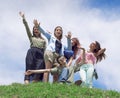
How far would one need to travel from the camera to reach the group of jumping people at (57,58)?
16.3 m

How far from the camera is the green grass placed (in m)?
14.0

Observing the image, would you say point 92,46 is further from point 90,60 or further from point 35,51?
point 35,51

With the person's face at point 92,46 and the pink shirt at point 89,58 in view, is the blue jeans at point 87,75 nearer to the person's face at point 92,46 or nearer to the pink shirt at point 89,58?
the pink shirt at point 89,58

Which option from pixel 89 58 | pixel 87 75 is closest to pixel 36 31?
pixel 89 58

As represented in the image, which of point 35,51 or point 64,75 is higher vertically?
point 35,51

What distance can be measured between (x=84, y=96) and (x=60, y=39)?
12.1 feet

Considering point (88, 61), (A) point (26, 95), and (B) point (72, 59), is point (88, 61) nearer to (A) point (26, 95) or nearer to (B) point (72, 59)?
(B) point (72, 59)

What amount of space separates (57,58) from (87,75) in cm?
161

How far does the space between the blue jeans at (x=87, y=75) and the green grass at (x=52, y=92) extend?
0.83 meters

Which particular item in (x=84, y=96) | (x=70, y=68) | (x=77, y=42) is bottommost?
(x=84, y=96)

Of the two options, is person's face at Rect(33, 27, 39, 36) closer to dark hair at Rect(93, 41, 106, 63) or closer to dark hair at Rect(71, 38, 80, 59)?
dark hair at Rect(71, 38, 80, 59)

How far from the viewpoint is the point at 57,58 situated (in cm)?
1688

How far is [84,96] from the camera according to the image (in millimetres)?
14172

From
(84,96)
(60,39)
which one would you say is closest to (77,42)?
(60,39)
